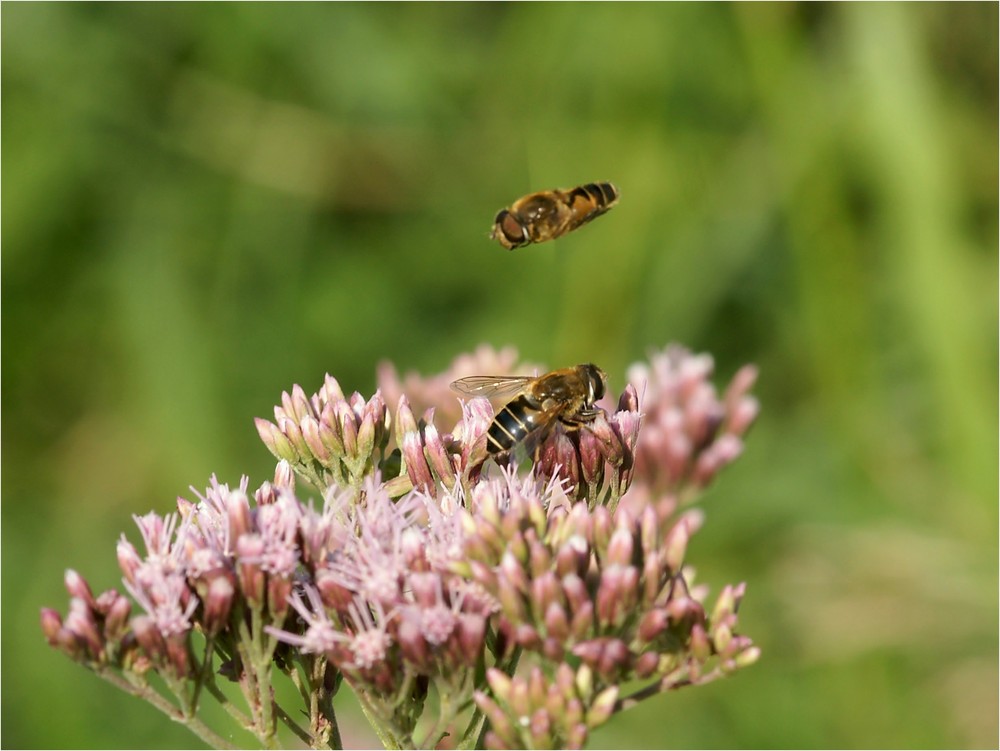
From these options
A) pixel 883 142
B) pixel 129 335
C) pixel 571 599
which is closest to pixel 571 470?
pixel 571 599

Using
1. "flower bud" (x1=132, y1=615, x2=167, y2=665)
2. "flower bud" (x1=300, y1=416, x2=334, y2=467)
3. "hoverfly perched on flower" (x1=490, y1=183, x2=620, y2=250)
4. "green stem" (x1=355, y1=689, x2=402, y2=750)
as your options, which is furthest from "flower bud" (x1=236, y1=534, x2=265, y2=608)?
"hoverfly perched on flower" (x1=490, y1=183, x2=620, y2=250)

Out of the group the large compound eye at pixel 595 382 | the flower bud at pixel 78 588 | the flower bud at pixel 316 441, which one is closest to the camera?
the flower bud at pixel 78 588

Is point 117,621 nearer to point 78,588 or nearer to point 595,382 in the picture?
point 78,588

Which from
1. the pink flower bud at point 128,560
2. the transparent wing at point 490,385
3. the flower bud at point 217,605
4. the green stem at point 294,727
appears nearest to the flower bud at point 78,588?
the pink flower bud at point 128,560

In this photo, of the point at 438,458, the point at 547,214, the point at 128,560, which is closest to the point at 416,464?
the point at 438,458

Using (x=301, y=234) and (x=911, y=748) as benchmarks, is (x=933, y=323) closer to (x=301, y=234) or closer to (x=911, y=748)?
(x=911, y=748)

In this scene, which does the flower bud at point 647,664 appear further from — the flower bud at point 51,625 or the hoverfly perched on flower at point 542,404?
the flower bud at point 51,625
